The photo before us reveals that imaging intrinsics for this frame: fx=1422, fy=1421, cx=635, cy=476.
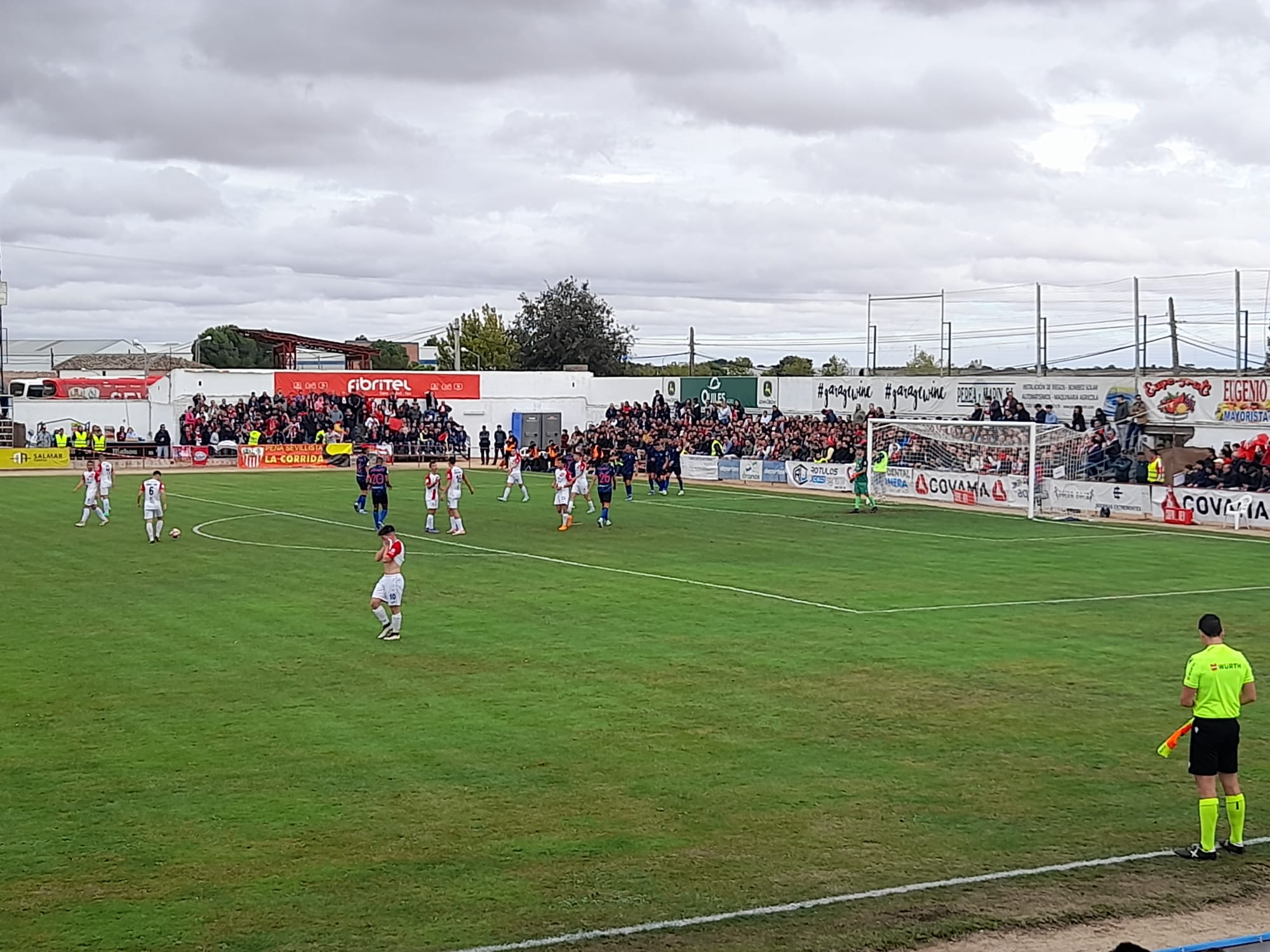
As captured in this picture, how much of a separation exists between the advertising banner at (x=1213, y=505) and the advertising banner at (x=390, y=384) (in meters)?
45.0

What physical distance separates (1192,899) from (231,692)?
34.7 ft

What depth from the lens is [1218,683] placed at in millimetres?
10461

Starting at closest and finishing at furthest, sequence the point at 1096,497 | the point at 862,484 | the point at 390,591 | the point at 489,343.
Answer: the point at 390,591 → the point at 1096,497 → the point at 862,484 → the point at 489,343

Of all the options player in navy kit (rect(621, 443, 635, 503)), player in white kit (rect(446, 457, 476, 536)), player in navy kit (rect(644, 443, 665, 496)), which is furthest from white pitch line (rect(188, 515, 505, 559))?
player in navy kit (rect(644, 443, 665, 496))


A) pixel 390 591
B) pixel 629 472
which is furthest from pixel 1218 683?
pixel 629 472

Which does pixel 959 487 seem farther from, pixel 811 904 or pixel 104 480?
pixel 811 904

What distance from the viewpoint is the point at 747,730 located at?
1452 centimetres

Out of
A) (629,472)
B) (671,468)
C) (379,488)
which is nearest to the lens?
(379,488)

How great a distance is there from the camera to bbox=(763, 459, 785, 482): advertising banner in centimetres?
5638

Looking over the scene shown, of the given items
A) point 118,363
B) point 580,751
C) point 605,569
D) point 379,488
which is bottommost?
point 580,751

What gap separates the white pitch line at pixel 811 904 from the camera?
8.84m

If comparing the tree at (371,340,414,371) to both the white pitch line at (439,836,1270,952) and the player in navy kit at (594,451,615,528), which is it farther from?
the white pitch line at (439,836,1270,952)

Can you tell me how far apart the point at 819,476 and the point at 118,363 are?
3780 inches

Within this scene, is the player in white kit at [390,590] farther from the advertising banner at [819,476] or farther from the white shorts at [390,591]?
the advertising banner at [819,476]
